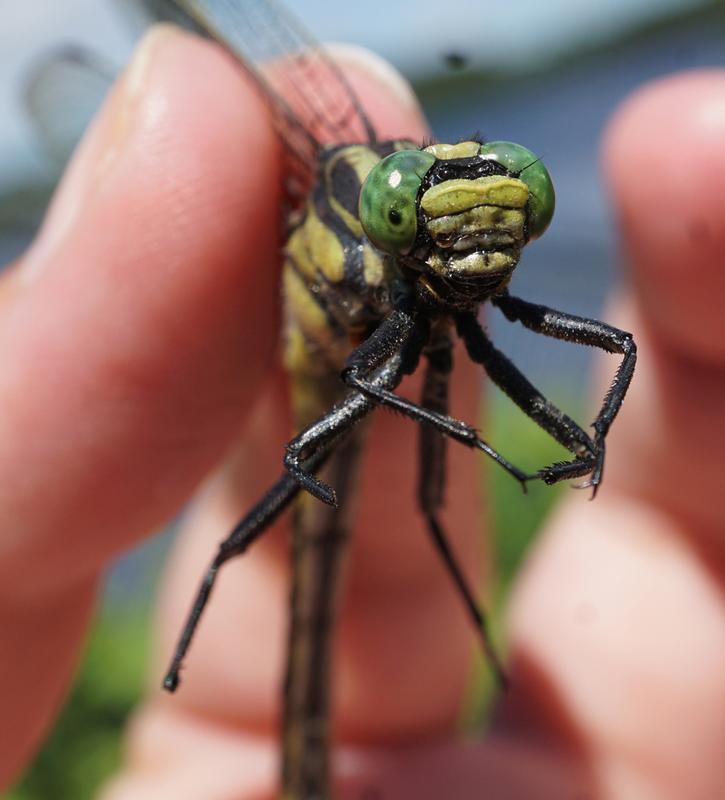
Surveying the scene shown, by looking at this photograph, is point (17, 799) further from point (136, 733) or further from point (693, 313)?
point (693, 313)

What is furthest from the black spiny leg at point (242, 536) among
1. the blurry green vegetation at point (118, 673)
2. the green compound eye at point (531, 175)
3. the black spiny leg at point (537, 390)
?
the blurry green vegetation at point (118, 673)

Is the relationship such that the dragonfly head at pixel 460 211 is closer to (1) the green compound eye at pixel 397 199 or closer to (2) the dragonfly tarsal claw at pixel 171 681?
(1) the green compound eye at pixel 397 199

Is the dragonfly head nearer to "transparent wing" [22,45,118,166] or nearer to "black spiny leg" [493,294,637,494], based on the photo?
"black spiny leg" [493,294,637,494]

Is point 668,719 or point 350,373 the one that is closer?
point 350,373

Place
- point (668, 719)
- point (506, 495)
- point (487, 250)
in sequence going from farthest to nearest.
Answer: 1. point (506, 495)
2. point (668, 719)
3. point (487, 250)

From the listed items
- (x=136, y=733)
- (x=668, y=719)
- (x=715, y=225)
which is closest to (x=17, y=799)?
(x=136, y=733)

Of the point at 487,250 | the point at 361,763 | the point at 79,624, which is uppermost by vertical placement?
the point at 487,250

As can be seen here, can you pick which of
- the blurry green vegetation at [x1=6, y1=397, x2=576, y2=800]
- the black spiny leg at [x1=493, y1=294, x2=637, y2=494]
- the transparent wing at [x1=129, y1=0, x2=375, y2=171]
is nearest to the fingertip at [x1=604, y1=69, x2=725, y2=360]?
the transparent wing at [x1=129, y1=0, x2=375, y2=171]
